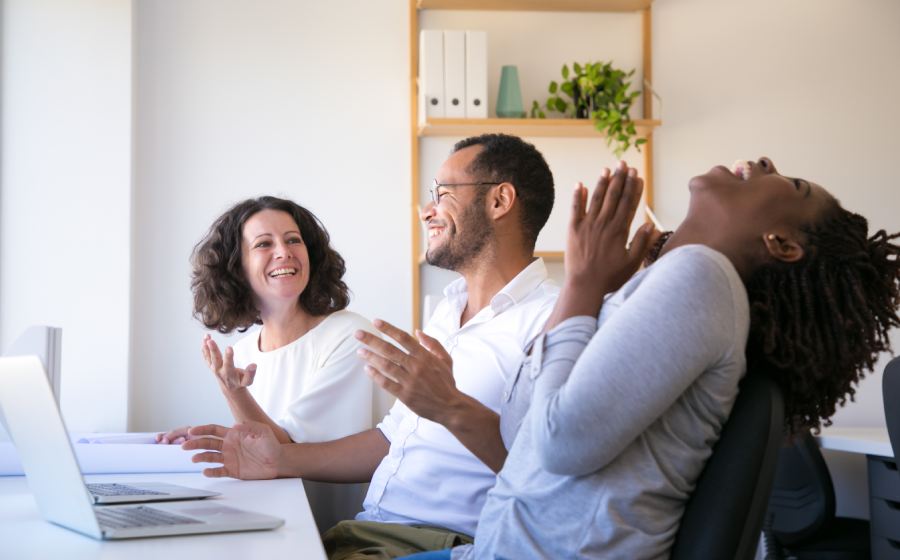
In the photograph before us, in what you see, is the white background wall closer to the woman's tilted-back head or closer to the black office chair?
the black office chair

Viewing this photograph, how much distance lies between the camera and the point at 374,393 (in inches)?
97.0

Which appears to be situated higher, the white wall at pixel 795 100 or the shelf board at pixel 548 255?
the white wall at pixel 795 100

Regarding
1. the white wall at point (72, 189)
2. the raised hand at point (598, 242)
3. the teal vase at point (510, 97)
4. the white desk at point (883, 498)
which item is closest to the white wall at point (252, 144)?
the white wall at point (72, 189)

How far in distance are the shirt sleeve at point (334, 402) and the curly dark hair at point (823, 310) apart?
1221 millimetres

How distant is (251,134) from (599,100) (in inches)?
55.2

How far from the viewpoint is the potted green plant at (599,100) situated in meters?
3.84

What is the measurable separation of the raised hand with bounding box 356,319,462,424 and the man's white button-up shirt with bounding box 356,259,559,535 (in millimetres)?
307

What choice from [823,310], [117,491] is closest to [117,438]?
[117,491]

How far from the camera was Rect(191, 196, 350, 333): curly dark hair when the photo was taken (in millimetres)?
2779

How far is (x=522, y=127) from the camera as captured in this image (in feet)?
12.9

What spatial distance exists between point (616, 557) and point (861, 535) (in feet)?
7.33

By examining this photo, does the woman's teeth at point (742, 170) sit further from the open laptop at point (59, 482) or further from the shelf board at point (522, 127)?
the shelf board at point (522, 127)

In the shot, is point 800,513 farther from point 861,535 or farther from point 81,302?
point 81,302

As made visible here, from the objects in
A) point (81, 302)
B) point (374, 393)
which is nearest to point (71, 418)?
point (81, 302)
